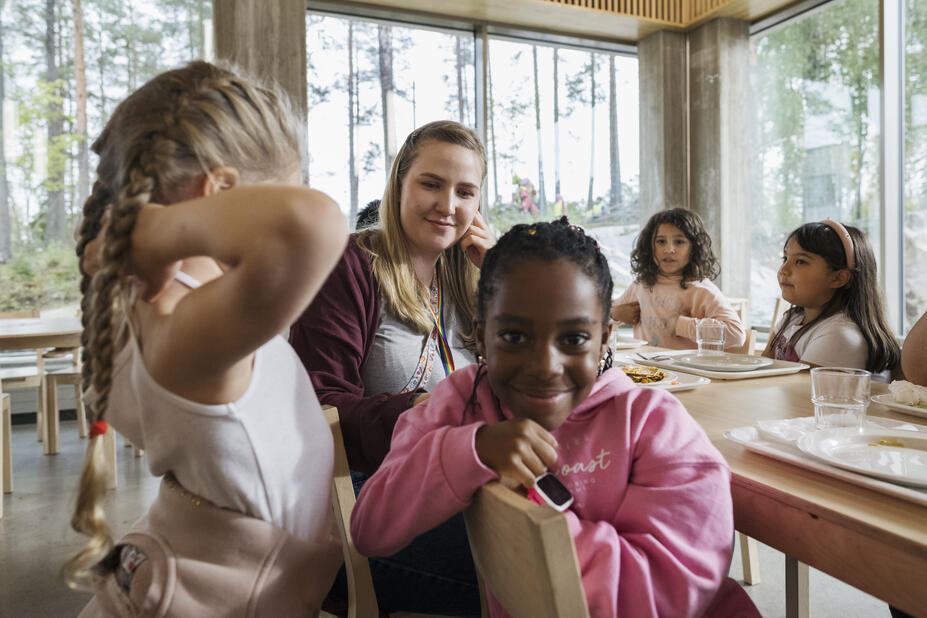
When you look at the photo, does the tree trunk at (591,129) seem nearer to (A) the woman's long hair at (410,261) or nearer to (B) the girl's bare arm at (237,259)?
(A) the woman's long hair at (410,261)

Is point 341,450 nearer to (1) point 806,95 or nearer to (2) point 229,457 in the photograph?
(2) point 229,457

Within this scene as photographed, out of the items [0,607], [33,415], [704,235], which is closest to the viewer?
[0,607]

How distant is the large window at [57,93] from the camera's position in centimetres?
408

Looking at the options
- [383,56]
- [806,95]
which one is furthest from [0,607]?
[806,95]

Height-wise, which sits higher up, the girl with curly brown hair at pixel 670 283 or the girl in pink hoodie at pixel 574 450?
the girl with curly brown hair at pixel 670 283

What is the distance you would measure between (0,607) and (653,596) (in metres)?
2.17

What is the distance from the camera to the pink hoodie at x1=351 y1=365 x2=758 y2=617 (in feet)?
2.39

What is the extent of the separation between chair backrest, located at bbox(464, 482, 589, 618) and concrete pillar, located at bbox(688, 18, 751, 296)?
474 cm

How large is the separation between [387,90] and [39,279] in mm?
2563

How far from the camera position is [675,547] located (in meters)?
0.75

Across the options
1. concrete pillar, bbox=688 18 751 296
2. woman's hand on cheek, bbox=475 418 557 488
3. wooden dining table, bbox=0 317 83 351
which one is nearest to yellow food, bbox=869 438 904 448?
woman's hand on cheek, bbox=475 418 557 488

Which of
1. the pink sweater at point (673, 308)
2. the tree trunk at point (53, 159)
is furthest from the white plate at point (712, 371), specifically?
the tree trunk at point (53, 159)

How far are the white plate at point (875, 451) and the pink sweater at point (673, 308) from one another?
72.2 inches

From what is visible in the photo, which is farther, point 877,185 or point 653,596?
point 877,185
